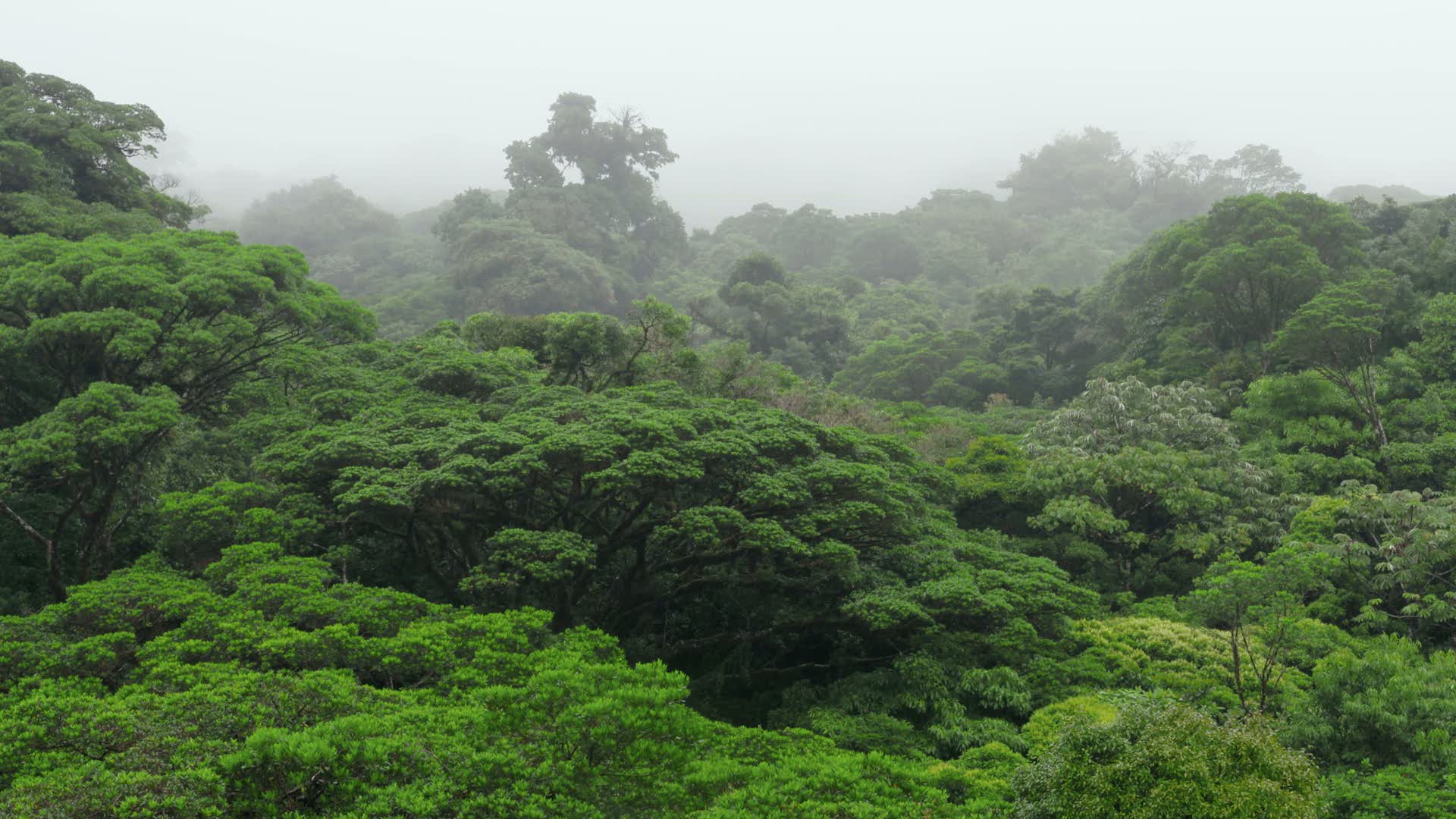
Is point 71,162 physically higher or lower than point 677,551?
higher

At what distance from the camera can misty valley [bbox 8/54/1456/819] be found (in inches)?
293

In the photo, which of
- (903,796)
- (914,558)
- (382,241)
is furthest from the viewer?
(382,241)

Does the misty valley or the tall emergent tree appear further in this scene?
the tall emergent tree

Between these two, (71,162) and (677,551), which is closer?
(677,551)

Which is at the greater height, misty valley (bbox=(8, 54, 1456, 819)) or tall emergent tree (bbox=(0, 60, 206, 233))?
tall emergent tree (bbox=(0, 60, 206, 233))

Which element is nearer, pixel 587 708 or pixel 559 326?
pixel 587 708

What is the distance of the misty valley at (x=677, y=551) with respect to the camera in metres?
7.43

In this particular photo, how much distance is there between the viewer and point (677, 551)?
15.8 m

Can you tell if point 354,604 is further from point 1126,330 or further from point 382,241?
point 382,241

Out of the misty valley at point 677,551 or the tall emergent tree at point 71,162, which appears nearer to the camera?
the misty valley at point 677,551

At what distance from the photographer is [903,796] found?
25.8 feet

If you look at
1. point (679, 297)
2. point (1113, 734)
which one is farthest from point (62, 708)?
point (679, 297)

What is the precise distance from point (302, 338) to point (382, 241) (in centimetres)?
5377

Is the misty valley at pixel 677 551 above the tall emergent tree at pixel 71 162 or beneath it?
beneath
